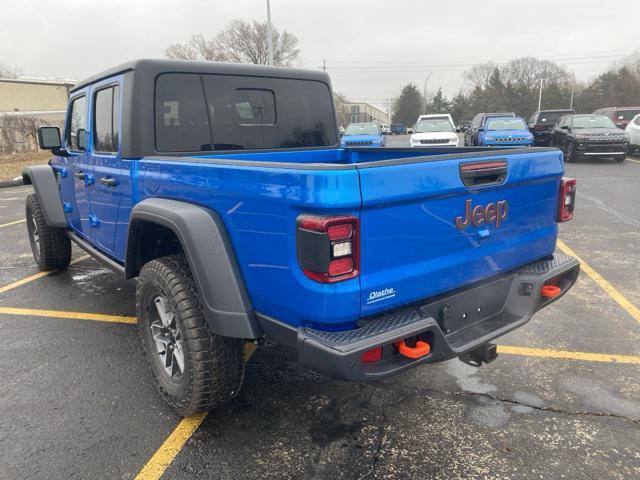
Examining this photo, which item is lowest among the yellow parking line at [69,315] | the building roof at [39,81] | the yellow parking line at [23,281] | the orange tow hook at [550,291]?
the yellow parking line at [69,315]

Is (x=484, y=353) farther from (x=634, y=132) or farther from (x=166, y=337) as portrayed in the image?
(x=634, y=132)

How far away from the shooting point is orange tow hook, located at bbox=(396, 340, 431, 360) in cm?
217

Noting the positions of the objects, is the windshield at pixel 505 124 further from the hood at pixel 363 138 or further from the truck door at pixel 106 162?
the truck door at pixel 106 162

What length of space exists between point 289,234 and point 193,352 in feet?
3.11

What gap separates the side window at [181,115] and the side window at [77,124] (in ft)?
4.05

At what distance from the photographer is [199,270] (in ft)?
7.88

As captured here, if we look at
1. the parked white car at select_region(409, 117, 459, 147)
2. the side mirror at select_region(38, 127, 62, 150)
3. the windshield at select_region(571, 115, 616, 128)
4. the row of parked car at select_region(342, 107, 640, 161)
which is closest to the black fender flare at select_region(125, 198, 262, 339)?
the side mirror at select_region(38, 127, 62, 150)

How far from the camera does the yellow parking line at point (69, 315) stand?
14.4ft

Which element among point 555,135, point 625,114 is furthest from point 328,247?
point 625,114

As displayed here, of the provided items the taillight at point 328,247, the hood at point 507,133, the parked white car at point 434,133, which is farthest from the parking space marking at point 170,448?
the hood at point 507,133

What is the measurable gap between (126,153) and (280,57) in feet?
183

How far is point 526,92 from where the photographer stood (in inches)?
2921

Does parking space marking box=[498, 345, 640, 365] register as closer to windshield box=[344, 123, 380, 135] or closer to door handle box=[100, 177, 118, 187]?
door handle box=[100, 177, 118, 187]

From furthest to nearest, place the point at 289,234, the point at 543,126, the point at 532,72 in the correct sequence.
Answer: the point at 532,72, the point at 543,126, the point at 289,234
